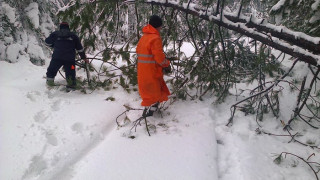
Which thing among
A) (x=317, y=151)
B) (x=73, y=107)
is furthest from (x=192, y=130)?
(x=73, y=107)

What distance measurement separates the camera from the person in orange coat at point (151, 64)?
4.27 metres

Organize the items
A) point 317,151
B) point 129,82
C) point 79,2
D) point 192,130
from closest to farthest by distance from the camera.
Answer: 1. point 317,151
2. point 192,130
3. point 79,2
4. point 129,82

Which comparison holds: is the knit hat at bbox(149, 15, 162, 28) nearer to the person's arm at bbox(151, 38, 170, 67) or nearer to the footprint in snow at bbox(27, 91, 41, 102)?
the person's arm at bbox(151, 38, 170, 67)

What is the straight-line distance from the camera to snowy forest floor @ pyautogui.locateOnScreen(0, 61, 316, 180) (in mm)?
3367

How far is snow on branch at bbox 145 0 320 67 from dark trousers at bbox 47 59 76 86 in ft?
10.4

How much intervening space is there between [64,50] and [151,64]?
7.53ft

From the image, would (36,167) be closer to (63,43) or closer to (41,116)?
(41,116)

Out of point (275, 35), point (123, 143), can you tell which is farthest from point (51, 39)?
point (275, 35)

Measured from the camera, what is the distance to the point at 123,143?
13.1 feet

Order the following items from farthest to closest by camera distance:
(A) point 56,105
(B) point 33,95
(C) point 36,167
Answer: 1. (B) point 33,95
2. (A) point 56,105
3. (C) point 36,167

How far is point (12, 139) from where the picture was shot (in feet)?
12.2

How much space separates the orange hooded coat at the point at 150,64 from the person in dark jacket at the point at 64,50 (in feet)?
6.21

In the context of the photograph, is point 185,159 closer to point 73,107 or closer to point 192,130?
point 192,130

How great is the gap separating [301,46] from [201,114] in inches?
88.4
